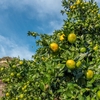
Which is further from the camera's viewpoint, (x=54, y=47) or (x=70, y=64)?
(x=54, y=47)

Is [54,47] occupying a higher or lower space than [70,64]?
higher

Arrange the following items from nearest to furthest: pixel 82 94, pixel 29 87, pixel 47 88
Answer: pixel 82 94
pixel 47 88
pixel 29 87

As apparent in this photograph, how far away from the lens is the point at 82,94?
2.36 m

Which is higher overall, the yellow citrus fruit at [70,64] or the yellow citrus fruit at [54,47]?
the yellow citrus fruit at [54,47]

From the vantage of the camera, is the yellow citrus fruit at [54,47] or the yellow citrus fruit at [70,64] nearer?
the yellow citrus fruit at [70,64]

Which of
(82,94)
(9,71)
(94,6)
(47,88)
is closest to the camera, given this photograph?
(82,94)


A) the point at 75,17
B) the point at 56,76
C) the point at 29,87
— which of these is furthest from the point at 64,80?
the point at 75,17

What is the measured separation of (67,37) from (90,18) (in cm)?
327

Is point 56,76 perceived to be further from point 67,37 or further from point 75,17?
point 75,17

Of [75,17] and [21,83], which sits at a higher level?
[75,17]

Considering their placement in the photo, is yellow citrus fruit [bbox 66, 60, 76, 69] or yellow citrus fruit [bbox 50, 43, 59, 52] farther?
yellow citrus fruit [bbox 50, 43, 59, 52]

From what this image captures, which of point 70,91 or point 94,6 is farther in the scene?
point 94,6

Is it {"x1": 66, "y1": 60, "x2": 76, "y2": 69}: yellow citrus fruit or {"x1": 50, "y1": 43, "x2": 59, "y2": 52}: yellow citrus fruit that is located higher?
{"x1": 50, "y1": 43, "x2": 59, "y2": 52}: yellow citrus fruit

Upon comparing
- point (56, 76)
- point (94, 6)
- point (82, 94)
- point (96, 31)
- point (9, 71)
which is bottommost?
point (82, 94)
